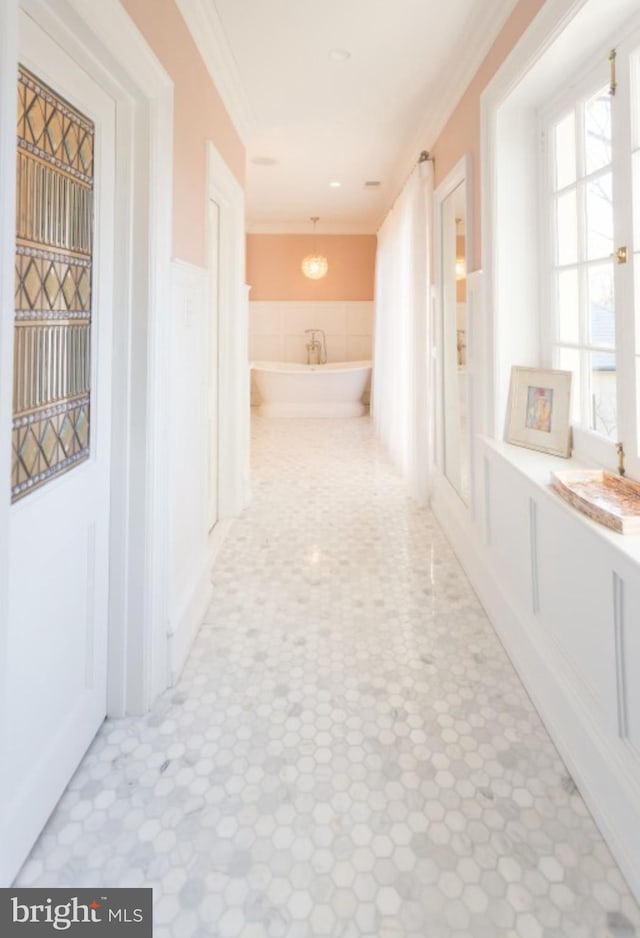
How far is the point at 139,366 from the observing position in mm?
1692

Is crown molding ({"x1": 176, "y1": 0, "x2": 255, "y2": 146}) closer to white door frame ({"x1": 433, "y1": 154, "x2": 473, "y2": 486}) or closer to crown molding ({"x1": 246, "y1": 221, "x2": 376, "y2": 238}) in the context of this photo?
white door frame ({"x1": 433, "y1": 154, "x2": 473, "y2": 486})

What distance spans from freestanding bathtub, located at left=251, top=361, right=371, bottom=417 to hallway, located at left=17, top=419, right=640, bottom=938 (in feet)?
17.7

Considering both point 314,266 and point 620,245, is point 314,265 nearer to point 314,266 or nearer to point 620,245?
point 314,266

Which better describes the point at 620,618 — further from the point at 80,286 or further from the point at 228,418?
the point at 228,418

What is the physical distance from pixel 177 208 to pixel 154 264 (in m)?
0.46

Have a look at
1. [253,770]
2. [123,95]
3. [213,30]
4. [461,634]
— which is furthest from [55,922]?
[213,30]

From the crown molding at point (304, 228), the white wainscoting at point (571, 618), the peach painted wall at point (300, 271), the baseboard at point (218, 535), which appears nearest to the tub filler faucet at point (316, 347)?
the peach painted wall at point (300, 271)

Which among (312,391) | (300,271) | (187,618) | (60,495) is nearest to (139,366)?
(60,495)

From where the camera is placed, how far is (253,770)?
5.02 ft

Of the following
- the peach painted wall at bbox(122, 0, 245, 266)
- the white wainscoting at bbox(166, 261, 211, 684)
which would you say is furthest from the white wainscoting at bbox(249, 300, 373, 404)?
the white wainscoting at bbox(166, 261, 211, 684)

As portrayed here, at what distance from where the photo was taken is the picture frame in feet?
7.07

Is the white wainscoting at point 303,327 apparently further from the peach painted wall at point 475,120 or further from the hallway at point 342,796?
the hallway at point 342,796

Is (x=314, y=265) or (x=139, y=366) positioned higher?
(x=314, y=265)

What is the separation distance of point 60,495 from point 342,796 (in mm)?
1090
